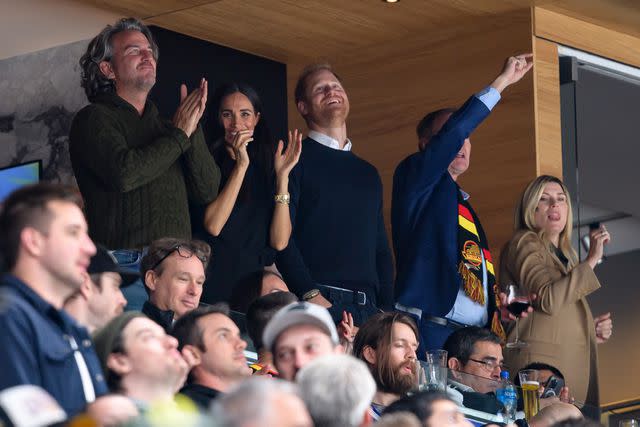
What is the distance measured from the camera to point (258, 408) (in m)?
2.79

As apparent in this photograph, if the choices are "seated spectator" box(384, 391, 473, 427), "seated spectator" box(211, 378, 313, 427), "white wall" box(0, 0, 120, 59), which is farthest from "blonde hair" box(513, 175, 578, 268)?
"seated spectator" box(211, 378, 313, 427)

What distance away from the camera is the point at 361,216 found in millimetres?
6223

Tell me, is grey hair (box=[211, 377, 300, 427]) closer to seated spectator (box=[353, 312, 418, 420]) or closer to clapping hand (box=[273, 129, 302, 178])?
seated spectator (box=[353, 312, 418, 420])

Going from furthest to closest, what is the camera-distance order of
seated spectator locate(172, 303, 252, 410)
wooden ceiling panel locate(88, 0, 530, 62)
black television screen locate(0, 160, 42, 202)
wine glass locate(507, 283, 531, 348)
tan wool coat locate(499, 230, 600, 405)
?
wooden ceiling panel locate(88, 0, 530, 62), black television screen locate(0, 160, 42, 202), tan wool coat locate(499, 230, 600, 405), wine glass locate(507, 283, 531, 348), seated spectator locate(172, 303, 252, 410)

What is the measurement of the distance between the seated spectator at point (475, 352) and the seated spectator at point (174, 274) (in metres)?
1.34

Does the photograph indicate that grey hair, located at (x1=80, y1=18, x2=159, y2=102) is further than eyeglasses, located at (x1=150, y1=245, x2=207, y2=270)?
Yes

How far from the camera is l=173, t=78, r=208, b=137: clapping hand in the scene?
18.5 feet

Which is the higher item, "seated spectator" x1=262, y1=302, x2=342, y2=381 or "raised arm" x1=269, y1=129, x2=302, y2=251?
"raised arm" x1=269, y1=129, x2=302, y2=251

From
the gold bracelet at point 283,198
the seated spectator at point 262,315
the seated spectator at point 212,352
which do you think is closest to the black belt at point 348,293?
the gold bracelet at point 283,198

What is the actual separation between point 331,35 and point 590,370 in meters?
2.45

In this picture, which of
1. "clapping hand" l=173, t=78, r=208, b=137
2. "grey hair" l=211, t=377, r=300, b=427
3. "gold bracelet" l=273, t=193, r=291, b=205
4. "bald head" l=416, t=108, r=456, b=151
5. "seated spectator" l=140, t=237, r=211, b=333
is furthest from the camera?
"bald head" l=416, t=108, r=456, b=151

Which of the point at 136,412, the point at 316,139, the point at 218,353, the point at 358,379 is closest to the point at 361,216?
the point at 316,139

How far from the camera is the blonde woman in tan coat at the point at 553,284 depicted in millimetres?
6559

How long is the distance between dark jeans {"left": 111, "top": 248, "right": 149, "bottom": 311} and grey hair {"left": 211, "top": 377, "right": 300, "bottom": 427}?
6.06 feet
